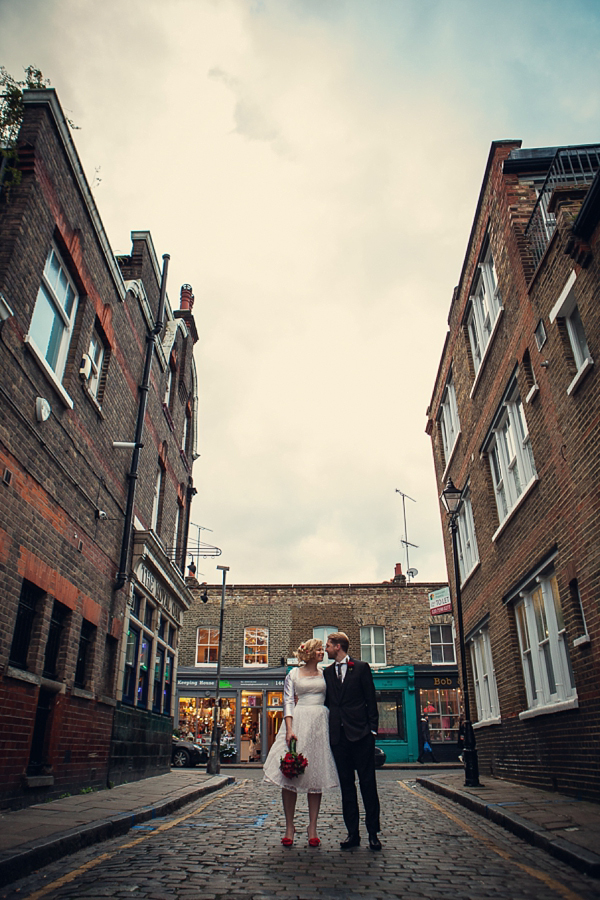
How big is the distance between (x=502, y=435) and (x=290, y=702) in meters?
8.22

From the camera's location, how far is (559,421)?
907cm

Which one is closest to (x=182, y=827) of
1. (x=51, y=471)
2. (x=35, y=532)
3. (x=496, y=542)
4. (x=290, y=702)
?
(x=290, y=702)

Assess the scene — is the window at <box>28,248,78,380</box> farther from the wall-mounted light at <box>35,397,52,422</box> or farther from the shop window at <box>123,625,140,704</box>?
the shop window at <box>123,625,140,704</box>

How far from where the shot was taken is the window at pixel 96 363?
1064 cm

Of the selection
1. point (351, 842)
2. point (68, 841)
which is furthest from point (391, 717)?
point (68, 841)

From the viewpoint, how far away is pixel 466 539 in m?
16.3

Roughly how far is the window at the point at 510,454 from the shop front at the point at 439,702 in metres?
17.9

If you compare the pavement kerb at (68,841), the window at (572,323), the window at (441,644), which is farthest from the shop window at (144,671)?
the window at (441,644)

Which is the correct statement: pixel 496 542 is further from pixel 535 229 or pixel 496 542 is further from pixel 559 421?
pixel 535 229

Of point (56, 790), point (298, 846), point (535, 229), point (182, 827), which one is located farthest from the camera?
point (535, 229)

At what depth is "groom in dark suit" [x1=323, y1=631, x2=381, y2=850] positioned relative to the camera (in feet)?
18.3

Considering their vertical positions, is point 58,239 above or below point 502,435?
above

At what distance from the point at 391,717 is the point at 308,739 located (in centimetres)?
2503

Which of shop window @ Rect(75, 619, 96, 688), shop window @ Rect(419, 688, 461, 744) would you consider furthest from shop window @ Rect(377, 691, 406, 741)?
shop window @ Rect(75, 619, 96, 688)
